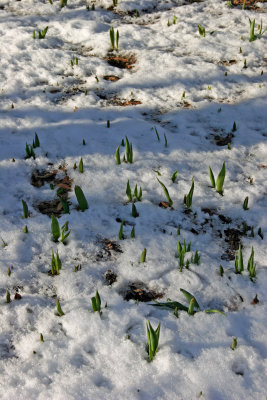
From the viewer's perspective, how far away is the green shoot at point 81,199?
265 cm

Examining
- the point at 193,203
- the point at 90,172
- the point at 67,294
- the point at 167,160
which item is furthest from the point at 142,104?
the point at 67,294

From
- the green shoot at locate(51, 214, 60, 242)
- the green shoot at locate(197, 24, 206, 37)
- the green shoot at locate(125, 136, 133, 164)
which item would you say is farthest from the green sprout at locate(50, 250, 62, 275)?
the green shoot at locate(197, 24, 206, 37)

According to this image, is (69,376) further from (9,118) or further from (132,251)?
(9,118)

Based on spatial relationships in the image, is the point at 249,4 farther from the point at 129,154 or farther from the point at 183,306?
the point at 183,306

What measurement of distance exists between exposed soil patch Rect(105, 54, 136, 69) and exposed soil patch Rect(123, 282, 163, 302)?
3022mm

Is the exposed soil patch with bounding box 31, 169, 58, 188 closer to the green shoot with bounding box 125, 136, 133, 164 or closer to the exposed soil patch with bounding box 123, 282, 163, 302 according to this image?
the green shoot with bounding box 125, 136, 133, 164

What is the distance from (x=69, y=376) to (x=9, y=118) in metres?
2.56

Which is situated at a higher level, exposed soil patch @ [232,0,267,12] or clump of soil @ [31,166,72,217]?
exposed soil patch @ [232,0,267,12]

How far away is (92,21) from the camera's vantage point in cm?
515

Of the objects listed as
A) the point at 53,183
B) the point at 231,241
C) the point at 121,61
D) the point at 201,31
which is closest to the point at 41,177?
the point at 53,183

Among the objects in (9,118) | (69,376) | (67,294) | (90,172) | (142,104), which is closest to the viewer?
(69,376)

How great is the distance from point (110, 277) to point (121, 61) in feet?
10.2

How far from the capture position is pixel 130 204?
287 cm

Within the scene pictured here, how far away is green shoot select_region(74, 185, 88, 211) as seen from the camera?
8.71 feet
